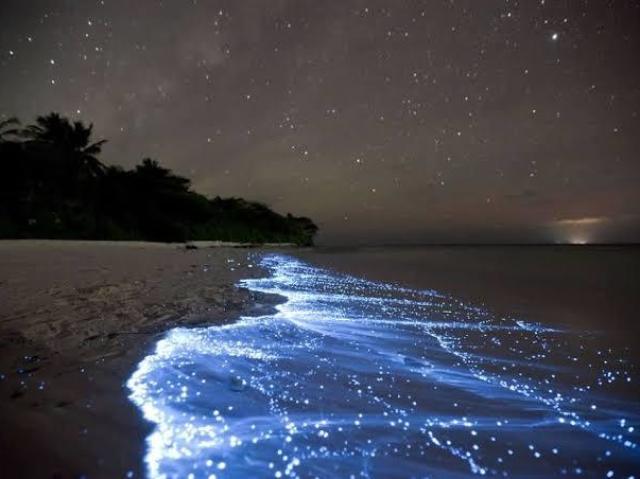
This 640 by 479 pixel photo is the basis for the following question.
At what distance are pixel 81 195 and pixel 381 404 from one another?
80.5ft

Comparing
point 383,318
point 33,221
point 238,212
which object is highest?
point 238,212

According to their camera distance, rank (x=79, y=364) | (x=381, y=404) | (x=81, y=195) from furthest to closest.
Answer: (x=81, y=195)
(x=79, y=364)
(x=381, y=404)

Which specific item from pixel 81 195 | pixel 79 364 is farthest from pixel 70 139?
pixel 79 364

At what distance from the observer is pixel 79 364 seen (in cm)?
196

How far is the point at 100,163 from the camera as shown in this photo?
22703mm

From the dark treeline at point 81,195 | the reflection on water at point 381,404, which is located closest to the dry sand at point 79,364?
the reflection on water at point 381,404

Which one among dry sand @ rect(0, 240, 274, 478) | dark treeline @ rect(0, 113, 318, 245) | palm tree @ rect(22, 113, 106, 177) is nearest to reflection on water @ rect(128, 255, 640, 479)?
dry sand @ rect(0, 240, 274, 478)

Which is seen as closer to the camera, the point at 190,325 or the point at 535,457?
the point at 535,457

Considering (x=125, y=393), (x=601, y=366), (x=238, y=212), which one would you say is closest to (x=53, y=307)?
(x=125, y=393)

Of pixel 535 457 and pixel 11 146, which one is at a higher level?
pixel 11 146

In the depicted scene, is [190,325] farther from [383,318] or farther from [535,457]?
[535,457]

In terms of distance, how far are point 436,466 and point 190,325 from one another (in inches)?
89.3

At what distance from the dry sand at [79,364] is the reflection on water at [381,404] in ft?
0.41

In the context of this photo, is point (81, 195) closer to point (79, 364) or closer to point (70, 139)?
point (70, 139)
